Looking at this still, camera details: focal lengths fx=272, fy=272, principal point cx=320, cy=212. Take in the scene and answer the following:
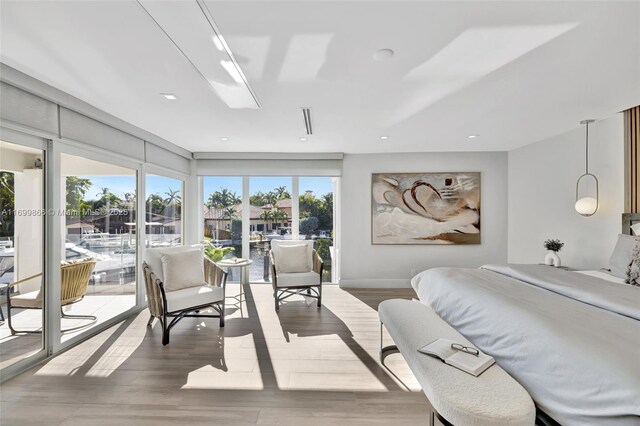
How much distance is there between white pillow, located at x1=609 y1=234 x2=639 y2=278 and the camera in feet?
8.13

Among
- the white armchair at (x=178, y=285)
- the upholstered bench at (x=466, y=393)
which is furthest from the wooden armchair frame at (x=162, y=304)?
the upholstered bench at (x=466, y=393)

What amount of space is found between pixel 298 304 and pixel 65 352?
101 inches

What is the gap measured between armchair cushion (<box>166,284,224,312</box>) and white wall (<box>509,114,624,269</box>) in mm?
4609

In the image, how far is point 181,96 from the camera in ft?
8.41

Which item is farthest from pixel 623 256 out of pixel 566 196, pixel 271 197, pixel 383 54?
pixel 271 197

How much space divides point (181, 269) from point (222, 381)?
5.03 ft

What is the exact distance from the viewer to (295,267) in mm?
4289

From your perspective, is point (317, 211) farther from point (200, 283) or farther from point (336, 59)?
point (336, 59)

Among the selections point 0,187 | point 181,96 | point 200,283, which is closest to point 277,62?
point 181,96

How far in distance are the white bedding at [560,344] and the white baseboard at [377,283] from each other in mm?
2666

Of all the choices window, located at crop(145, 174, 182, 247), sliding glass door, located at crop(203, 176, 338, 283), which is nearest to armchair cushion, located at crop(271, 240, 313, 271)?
sliding glass door, located at crop(203, 176, 338, 283)

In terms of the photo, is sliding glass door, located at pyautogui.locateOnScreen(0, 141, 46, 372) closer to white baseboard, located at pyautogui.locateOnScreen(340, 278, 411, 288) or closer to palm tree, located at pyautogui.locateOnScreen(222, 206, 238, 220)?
palm tree, located at pyautogui.locateOnScreen(222, 206, 238, 220)

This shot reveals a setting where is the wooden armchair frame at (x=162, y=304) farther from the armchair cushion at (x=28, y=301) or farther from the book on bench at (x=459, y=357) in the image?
the book on bench at (x=459, y=357)

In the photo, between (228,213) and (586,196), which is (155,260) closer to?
(228,213)
